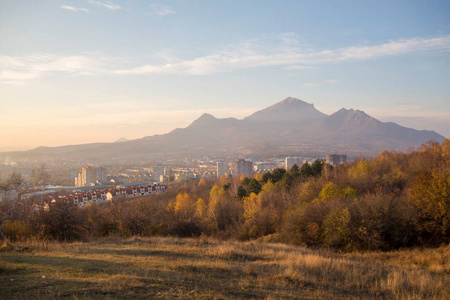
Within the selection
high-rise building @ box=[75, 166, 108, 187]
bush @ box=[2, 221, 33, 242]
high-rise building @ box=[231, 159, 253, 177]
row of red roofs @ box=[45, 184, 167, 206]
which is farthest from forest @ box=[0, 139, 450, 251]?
high-rise building @ box=[75, 166, 108, 187]

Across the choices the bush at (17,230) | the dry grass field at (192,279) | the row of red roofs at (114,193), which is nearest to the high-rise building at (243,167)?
the row of red roofs at (114,193)

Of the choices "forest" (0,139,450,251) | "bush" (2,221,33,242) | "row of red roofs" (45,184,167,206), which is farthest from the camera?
"row of red roofs" (45,184,167,206)

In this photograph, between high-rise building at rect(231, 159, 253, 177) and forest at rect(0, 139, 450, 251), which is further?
high-rise building at rect(231, 159, 253, 177)

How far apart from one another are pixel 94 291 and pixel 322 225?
1925 centimetres

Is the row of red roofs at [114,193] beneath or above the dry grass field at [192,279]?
beneath

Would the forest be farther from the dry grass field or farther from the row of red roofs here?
the row of red roofs

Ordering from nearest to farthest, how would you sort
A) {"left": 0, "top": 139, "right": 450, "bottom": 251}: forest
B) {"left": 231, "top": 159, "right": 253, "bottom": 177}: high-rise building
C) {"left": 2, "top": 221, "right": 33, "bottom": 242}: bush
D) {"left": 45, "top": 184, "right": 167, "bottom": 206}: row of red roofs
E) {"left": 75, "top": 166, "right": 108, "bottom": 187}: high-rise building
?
{"left": 2, "top": 221, "right": 33, "bottom": 242}: bush
{"left": 0, "top": 139, "right": 450, "bottom": 251}: forest
{"left": 45, "top": 184, "right": 167, "bottom": 206}: row of red roofs
{"left": 75, "top": 166, "right": 108, "bottom": 187}: high-rise building
{"left": 231, "top": 159, "right": 253, "bottom": 177}: high-rise building

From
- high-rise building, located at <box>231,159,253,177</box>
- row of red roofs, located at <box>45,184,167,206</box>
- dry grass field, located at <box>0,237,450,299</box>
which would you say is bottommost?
row of red roofs, located at <box>45,184,167,206</box>

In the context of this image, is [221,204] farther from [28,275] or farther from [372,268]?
[28,275]

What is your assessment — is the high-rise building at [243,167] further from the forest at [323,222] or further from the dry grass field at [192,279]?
the dry grass field at [192,279]

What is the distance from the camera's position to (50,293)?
714 centimetres

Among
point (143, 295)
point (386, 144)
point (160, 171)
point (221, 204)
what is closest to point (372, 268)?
point (143, 295)

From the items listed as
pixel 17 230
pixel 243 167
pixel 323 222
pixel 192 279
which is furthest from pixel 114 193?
pixel 192 279

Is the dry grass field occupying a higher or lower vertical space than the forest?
higher
